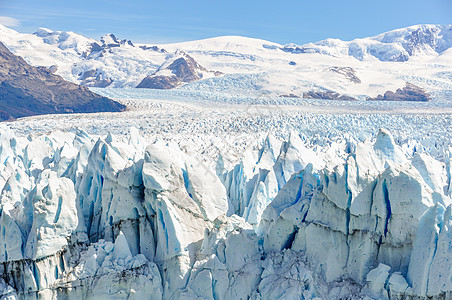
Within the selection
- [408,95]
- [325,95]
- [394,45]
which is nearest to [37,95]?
[325,95]

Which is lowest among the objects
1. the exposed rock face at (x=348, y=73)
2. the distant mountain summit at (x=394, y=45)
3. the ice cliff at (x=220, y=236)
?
the ice cliff at (x=220, y=236)

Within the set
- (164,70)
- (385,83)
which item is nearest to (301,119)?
(385,83)

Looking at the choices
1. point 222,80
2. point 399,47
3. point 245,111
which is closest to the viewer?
point 245,111

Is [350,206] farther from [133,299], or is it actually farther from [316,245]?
[133,299]

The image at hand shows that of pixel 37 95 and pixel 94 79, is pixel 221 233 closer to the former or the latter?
pixel 37 95

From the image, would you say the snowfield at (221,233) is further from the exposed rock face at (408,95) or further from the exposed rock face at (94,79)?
the exposed rock face at (94,79)

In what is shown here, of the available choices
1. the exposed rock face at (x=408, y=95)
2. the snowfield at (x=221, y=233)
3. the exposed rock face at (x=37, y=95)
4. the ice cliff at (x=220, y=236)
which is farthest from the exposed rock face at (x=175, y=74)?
the ice cliff at (x=220, y=236)
